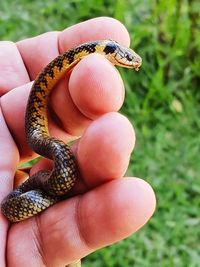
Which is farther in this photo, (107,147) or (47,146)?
(47,146)

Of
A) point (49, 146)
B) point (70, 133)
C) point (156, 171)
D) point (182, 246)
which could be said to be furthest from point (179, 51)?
point (49, 146)

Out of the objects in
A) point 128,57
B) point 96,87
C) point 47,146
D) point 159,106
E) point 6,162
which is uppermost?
point 96,87

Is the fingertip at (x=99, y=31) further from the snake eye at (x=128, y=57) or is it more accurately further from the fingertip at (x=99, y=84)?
the fingertip at (x=99, y=84)

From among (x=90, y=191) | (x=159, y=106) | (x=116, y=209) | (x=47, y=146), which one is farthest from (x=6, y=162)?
(x=159, y=106)

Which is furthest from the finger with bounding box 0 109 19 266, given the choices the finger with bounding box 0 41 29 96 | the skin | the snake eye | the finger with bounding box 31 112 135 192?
the snake eye

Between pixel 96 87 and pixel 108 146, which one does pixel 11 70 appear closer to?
pixel 96 87
